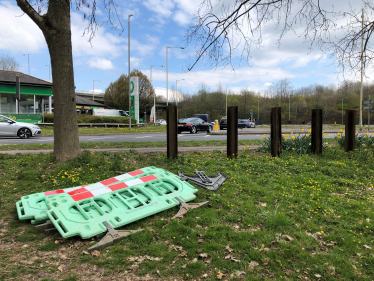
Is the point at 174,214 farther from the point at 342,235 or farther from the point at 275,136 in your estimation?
the point at 275,136

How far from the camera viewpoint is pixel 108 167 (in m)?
6.29

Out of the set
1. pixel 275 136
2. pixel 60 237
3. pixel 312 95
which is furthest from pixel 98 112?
pixel 312 95

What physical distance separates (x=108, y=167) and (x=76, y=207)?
88.3 inches

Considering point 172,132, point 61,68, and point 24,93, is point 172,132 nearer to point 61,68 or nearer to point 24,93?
point 61,68

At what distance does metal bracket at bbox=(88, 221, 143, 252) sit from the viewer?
3336mm

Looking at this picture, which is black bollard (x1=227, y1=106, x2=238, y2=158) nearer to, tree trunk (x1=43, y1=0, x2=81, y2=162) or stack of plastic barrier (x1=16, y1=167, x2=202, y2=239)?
stack of plastic barrier (x1=16, y1=167, x2=202, y2=239)

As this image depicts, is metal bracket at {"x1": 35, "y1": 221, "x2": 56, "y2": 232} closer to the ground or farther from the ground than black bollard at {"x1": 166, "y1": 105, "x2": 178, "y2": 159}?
closer to the ground

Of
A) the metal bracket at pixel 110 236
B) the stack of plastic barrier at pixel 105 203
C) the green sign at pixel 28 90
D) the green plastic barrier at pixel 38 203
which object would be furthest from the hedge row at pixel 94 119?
the metal bracket at pixel 110 236

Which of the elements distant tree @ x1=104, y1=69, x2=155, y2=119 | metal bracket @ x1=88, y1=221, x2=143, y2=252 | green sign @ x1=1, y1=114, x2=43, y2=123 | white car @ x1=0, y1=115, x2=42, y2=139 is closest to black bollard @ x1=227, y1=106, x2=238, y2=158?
metal bracket @ x1=88, y1=221, x2=143, y2=252

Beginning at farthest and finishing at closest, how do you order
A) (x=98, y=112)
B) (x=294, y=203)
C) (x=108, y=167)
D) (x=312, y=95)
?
(x=312, y=95), (x=98, y=112), (x=108, y=167), (x=294, y=203)

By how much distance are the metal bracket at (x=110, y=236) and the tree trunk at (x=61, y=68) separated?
3417mm

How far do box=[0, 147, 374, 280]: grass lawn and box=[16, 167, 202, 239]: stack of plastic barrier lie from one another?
0.17m

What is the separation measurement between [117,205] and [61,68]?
394 centimetres

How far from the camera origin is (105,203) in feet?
14.0
